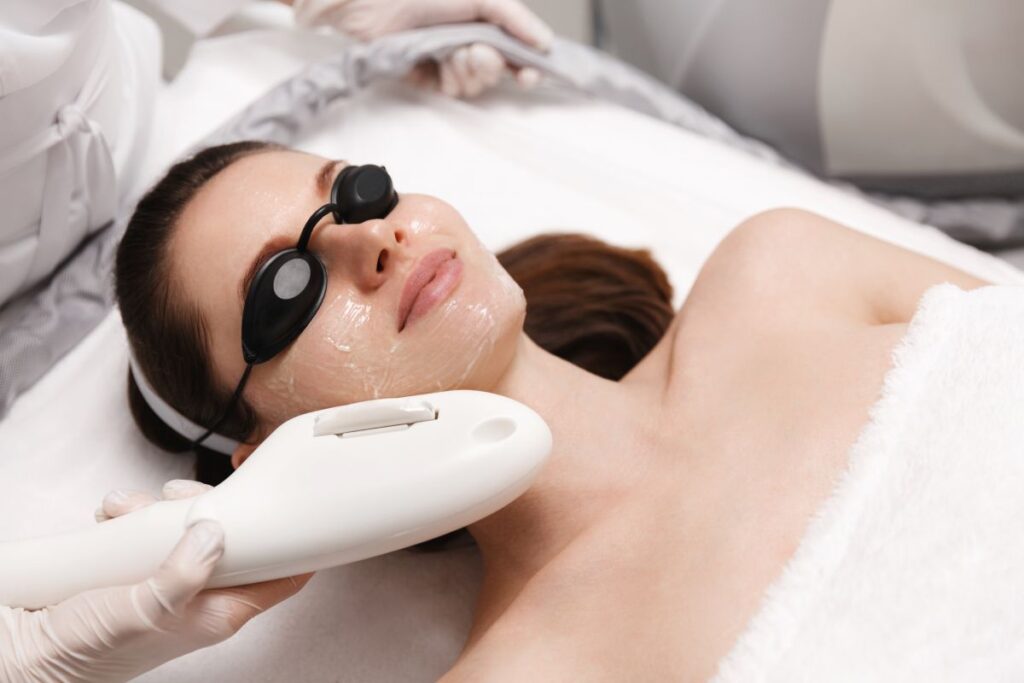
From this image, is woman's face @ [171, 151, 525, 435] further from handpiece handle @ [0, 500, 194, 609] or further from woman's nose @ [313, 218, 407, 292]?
handpiece handle @ [0, 500, 194, 609]

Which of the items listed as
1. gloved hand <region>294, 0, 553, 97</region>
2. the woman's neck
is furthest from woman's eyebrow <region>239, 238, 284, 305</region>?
gloved hand <region>294, 0, 553, 97</region>

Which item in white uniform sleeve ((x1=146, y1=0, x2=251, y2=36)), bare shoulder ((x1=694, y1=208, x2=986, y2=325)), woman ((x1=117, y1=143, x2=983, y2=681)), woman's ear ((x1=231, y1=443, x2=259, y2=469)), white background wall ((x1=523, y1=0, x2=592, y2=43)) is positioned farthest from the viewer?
white background wall ((x1=523, y1=0, x2=592, y2=43))

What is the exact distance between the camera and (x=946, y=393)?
1013 millimetres

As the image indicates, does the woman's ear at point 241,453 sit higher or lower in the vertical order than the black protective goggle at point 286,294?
lower

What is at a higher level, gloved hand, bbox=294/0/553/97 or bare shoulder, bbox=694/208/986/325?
gloved hand, bbox=294/0/553/97

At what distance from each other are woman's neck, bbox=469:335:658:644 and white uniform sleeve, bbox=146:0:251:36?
848 millimetres

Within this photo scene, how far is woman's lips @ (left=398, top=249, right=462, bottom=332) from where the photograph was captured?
1029 millimetres

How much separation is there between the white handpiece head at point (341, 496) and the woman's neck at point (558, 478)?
0.53 ft

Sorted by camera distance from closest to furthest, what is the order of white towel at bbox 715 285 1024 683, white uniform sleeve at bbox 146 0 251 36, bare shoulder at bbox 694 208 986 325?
white towel at bbox 715 285 1024 683 → bare shoulder at bbox 694 208 986 325 → white uniform sleeve at bbox 146 0 251 36

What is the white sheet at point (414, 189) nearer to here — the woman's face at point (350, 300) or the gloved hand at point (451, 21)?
the gloved hand at point (451, 21)

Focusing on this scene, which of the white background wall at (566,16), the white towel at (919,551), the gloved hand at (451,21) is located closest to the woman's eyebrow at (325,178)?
the gloved hand at (451,21)

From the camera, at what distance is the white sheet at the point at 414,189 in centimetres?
120

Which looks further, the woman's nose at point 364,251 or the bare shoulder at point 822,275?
the bare shoulder at point 822,275

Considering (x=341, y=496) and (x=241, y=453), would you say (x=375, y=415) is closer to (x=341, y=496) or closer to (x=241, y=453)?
(x=341, y=496)
